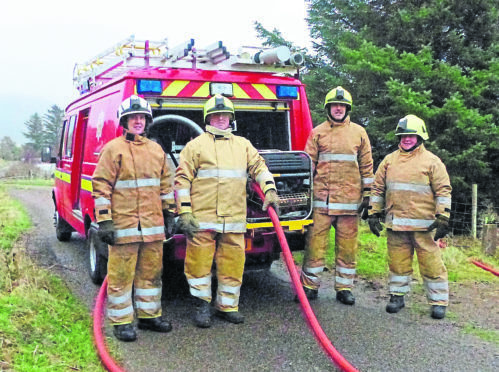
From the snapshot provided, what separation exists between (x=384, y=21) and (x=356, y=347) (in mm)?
7144

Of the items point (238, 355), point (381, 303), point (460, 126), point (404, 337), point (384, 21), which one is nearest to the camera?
point (238, 355)

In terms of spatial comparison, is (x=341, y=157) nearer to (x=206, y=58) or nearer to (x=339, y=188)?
(x=339, y=188)

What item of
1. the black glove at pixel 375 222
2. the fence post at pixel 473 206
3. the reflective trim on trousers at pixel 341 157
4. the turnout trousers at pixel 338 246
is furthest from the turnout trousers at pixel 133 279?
the fence post at pixel 473 206

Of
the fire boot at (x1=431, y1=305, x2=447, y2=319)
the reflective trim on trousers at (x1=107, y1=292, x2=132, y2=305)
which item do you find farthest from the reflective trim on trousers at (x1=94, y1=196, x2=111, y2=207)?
the fire boot at (x1=431, y1=305, x2=447, y2=319)

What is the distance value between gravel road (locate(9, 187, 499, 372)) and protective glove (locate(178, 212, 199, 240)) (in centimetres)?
81

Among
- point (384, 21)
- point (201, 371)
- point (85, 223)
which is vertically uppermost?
point (384, 21)

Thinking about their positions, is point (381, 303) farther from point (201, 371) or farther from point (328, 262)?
point (201, 371)

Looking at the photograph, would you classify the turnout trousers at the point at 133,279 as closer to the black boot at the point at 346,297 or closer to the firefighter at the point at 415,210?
the black boot at the point at 346,297

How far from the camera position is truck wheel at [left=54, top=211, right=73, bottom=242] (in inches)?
318

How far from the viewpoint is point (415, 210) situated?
4.77 meters

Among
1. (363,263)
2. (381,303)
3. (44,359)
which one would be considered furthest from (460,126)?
(44,359)

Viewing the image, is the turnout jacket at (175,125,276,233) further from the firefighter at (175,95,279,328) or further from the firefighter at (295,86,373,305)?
the firefighter at (295,86,373,305)

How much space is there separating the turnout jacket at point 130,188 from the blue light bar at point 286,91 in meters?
1.66

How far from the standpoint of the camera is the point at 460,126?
7520 mm
